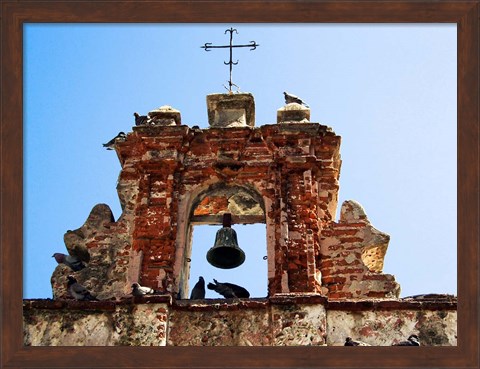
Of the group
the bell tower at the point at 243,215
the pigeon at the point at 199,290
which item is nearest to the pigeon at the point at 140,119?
the bell tower at the point at 243,215

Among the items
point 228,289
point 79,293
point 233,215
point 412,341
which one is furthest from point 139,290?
point 412,341

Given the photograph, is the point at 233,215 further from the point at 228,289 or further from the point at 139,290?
the point at 139,290

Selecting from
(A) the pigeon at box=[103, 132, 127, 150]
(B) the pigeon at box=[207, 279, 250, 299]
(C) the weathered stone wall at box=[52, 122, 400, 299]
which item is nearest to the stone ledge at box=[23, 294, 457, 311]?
(B) the pigeon at box=[207, 279, 250, 299]

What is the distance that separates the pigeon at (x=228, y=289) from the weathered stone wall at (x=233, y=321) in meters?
0.34

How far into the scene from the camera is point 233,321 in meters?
14.0

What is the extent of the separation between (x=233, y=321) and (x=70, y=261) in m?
2.23

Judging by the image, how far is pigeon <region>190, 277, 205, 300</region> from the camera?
47.5ft

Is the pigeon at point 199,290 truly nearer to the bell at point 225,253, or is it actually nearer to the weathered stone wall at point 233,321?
the weathered stone wall at point 233,321

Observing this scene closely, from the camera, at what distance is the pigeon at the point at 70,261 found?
596 inches

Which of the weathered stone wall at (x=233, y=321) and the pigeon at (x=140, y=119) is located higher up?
the pigeon at (x=140, y=119)
